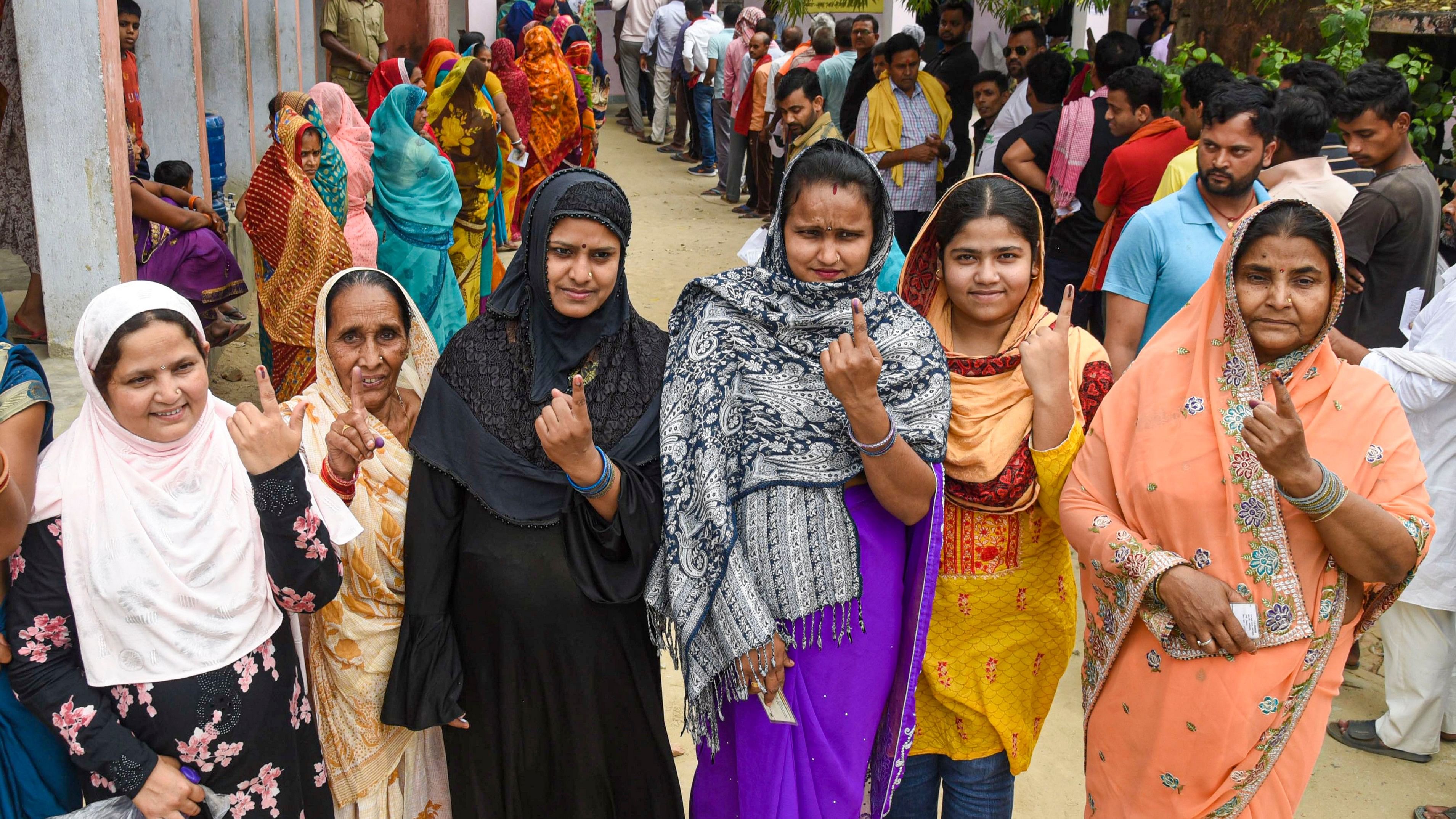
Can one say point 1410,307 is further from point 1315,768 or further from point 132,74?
point 132,74

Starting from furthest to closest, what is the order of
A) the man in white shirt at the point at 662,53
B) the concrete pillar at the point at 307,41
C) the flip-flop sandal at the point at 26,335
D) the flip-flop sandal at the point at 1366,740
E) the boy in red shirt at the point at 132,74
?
the man in white shirt at the point at 662,53
the concrete pillar at the point at 307,41
the boy in red shirt at the point at 132,74
the flip-flop sandal at the point at 26,335
the flip-flop sandal at the point at 1366,740

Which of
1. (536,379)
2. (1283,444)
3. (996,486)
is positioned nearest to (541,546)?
(536,379)

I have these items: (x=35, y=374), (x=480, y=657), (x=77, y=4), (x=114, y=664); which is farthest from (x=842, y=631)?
(x=77, y=4)

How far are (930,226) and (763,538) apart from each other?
81cm

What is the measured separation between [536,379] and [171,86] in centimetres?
544

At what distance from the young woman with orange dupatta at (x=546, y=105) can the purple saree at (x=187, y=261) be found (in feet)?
11.6

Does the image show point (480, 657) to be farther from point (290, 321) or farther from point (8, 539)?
point (290, 321)

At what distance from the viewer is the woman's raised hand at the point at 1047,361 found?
2.23 meters

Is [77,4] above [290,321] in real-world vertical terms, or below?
above

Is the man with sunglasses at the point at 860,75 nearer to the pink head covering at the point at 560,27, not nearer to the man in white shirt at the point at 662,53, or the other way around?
the pink head covering at the point at 560,27

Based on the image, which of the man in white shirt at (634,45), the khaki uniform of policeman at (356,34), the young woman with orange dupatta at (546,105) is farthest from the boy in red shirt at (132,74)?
the man in white shirt at (634,45)

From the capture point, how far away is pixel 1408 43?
620cm

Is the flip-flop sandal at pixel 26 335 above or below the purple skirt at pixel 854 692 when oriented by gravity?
above

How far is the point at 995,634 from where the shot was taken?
2385mm
